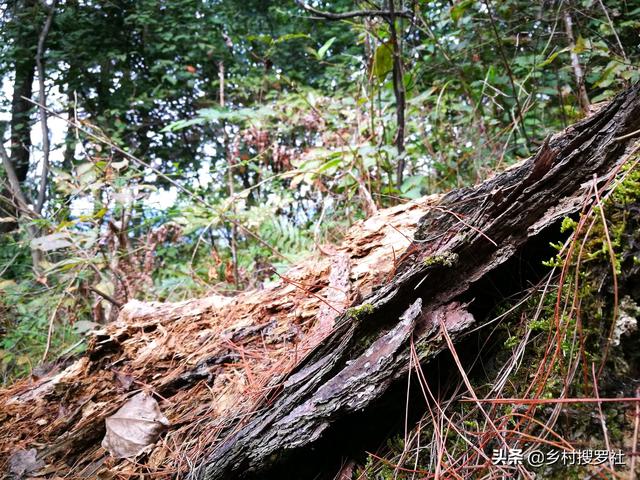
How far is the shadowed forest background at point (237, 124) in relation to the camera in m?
2.46

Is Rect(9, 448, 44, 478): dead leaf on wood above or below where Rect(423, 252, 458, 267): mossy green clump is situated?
below

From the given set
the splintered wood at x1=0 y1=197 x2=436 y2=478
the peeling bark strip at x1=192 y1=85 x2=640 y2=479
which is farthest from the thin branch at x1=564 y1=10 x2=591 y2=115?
the peeling bark strip at x1=192 y1=85 x2=640 y2=479

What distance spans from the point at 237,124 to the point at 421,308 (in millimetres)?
4874

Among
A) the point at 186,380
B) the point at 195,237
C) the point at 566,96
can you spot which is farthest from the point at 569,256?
the point at 195,237

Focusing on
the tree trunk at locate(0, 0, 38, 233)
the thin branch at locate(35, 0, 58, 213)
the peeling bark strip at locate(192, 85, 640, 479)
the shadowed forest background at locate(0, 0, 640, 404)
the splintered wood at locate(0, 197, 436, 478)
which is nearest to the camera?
the peeling bark strip at locate(192, 85, 640, 479)

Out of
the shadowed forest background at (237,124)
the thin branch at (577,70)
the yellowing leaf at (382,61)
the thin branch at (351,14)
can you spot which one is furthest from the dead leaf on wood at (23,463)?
the thin branch at (577,70)

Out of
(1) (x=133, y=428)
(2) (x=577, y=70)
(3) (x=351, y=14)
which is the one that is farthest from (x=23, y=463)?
(2) (x=577, y=70)

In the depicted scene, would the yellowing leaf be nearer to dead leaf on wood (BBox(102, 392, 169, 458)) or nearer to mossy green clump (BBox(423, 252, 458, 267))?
mossy green clump (BBox(423, 252, 458, 267))

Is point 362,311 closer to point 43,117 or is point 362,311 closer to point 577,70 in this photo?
point 577,70

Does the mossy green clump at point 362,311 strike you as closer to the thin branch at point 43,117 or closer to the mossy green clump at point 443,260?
the mossy green clump at point 443,260

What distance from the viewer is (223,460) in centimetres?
106

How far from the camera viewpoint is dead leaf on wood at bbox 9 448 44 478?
4.51 feet

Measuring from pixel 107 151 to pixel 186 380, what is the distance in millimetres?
4646

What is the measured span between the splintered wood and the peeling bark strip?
162 millimetres
